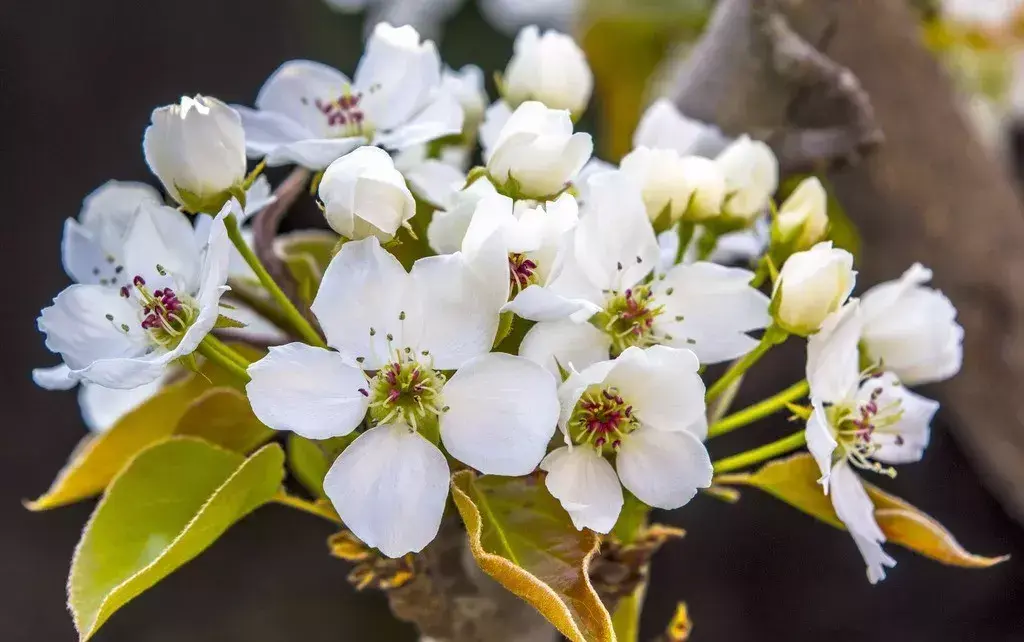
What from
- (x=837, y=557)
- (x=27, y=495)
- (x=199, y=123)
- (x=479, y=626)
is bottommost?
(x=837, y=557)

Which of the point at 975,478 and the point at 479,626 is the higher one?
the point at 479,626

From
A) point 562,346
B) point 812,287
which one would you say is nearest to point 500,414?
point 562,346

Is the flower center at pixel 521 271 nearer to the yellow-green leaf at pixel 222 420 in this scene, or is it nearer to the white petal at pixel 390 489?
the white petal at pixel 390 489

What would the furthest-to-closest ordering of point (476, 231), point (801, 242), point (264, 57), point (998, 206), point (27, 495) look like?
point (264, 57), point (27, 495), point (998, 206), point (801, 242), point (476, 231)

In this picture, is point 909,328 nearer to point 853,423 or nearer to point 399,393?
point 853,423

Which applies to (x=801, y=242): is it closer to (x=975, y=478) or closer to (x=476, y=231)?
(x=476, y=231)

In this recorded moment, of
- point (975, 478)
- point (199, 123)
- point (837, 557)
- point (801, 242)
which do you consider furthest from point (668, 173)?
point (975, 478)

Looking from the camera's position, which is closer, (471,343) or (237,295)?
(471,343)
